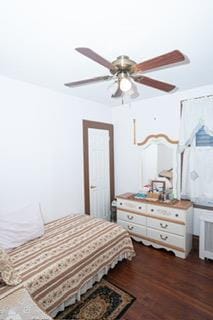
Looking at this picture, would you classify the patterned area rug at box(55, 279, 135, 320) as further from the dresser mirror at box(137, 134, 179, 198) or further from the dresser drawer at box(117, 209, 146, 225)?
the dresser mirror at box(137, 134, 179, 198)

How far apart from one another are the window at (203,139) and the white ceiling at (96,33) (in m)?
0.90

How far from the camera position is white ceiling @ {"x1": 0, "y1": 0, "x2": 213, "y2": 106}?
1263 mm

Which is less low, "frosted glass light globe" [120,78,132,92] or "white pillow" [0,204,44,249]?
"frosted glass light globe" [120,78,132,92]

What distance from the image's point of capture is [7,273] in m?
1.58

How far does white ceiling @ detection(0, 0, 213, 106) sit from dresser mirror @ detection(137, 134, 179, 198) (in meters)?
1.24

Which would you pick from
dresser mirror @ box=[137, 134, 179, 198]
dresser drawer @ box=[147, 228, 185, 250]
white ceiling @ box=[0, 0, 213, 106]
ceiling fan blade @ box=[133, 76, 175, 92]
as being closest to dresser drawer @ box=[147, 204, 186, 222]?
dresser drawer @ box=[147, 228, 185, 250]

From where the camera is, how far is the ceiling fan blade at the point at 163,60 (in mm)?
1237

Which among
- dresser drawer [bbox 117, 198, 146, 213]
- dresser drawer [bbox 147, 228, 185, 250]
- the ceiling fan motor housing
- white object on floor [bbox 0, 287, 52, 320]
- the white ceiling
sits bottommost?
dresser drawer [bbox 147, 228, 185, 250]

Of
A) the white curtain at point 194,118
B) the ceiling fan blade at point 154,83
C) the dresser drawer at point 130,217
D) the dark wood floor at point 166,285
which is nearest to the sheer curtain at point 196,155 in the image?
the white curtain at point 194,118

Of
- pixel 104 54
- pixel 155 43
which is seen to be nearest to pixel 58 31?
pixel 104 54

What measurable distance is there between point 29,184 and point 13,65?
1471mm

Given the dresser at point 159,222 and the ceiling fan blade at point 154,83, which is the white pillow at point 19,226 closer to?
the dresser at point 159,222

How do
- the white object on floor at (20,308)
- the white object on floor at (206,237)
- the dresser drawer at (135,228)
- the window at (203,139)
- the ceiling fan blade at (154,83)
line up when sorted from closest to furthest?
the white object on floor at (20,308)
the ceiling fan blade at (154,83)
the white object on floor at (206,237)
the window at (203,139)
the dresser drawer at (135,228)

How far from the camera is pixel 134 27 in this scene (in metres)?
1.47
